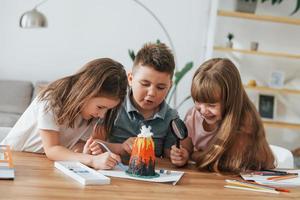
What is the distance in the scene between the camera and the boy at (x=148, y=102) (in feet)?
6.61

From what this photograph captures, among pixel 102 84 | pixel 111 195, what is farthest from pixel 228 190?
pixel 102 84

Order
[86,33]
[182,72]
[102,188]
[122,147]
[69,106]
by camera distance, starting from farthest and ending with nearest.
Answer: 1. [86,33]
2. [182,72]
3. [122,147]
4. [69,106]
5. [102,188]

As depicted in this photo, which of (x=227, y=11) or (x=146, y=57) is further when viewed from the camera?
(x=227, y=11)

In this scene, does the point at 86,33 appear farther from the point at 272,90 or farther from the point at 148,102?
the point at 148,102

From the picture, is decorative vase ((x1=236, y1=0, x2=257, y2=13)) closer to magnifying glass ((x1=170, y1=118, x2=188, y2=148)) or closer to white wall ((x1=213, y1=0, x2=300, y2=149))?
white wall ((x1=213, y1=0, x2=300, y2=149))

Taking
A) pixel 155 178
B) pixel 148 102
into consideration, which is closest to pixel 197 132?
pixel 148 102

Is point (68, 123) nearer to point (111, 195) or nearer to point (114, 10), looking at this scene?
point (111, 195)

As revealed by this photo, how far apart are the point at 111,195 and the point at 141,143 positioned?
315 millimetres

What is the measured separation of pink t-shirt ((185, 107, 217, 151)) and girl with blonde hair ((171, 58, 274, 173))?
10 cm

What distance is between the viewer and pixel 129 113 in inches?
85.0

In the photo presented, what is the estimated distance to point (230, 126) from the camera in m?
1.89

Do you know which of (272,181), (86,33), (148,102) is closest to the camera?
(272,181)

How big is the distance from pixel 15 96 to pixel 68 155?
3065 mm

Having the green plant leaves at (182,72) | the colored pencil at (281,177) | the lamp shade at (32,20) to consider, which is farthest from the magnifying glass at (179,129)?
the green plant leaves at (182,72)
